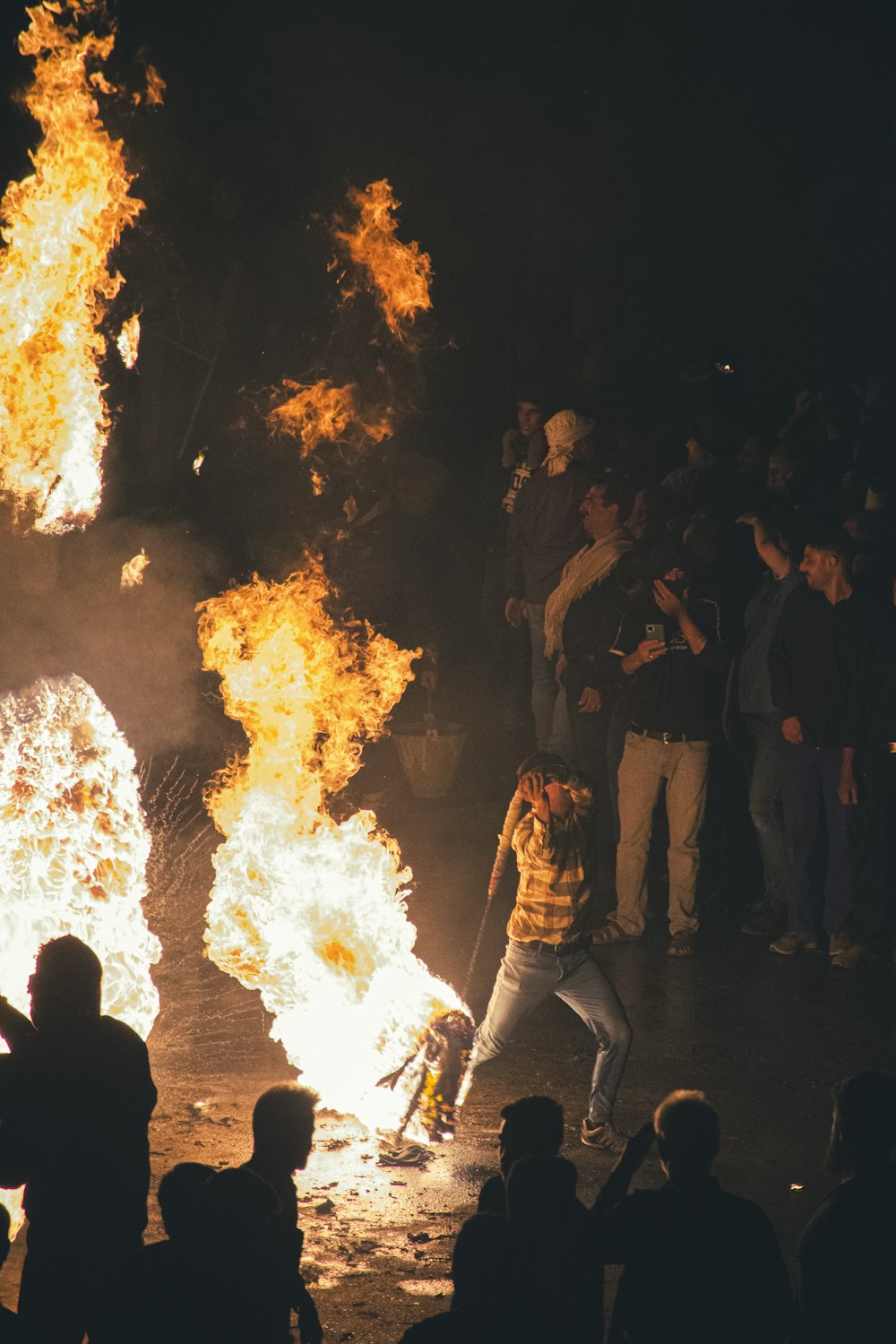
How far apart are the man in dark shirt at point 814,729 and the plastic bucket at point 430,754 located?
13.9 ft

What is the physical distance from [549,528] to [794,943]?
4333 mm

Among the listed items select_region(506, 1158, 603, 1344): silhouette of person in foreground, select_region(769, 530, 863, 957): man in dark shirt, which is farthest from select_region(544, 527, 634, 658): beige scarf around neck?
select_region(506, 1158, 603, 1344): silhouette of person in foreground

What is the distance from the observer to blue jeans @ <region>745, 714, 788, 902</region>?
10.1 metres

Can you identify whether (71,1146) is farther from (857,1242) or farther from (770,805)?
(770,805)

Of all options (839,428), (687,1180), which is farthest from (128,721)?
(687,1180)

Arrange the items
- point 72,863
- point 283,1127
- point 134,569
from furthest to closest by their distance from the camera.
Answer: point 134,569 → point 72,863 → point 283,1127

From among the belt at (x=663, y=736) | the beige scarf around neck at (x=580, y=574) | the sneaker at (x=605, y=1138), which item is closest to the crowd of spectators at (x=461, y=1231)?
the sneaker at (x=605, y=1138)

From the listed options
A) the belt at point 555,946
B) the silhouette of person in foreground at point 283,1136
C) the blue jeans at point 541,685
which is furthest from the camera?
the blue jeans at point 541,685

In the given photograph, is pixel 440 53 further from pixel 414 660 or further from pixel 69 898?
pixel 69 898

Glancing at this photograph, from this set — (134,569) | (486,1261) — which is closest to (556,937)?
(486,1261)

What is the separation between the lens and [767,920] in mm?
9977

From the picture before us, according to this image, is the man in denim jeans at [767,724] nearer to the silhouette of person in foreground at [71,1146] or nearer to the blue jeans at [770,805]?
the blue jeans at [770,805]

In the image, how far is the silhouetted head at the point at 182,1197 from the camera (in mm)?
3447

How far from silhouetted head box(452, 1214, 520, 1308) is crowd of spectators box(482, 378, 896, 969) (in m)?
6.15
